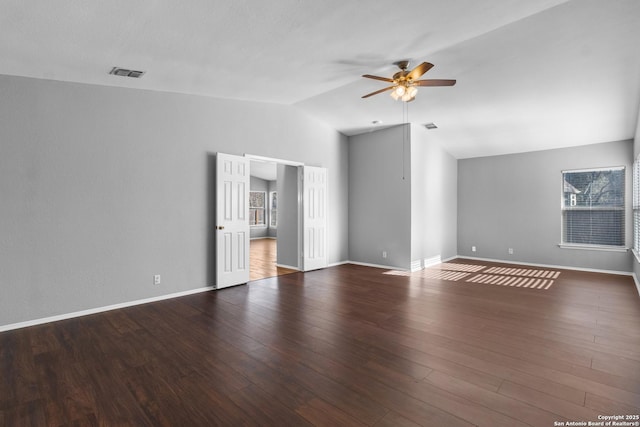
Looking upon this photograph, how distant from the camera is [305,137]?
6.17 meters

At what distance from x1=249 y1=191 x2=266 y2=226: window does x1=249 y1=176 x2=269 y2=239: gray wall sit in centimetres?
13

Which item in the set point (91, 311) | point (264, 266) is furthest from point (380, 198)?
point (91, 311)

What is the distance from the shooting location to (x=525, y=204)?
269 inches

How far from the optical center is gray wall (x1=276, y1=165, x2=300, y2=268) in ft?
21.6

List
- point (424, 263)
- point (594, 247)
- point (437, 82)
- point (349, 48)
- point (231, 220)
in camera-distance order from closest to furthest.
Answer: point (349, 48) < point (437, 82) < point (231, 220) < point (594, 247) < point (424, 263)

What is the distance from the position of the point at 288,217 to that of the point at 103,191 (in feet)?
11.8

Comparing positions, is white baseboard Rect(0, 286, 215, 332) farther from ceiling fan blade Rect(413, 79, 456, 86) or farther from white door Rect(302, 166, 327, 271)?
ceiling fan blade Rect(413, 79, 456, 86)

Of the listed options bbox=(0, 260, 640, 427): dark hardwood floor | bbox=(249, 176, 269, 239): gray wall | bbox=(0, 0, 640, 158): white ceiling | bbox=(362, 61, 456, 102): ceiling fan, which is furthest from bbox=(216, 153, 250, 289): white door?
bbox=(249, 176, 269, 239): gray wall

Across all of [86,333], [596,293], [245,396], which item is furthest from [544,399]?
[86,333]

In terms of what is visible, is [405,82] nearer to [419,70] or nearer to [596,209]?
[419,70]

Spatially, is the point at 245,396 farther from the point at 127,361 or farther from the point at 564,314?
the point at 564,314

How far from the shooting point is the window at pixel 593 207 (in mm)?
5922

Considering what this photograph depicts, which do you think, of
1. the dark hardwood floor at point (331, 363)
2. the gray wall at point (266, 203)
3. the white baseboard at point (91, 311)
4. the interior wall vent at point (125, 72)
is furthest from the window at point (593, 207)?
the gray wall at point (266, 203)

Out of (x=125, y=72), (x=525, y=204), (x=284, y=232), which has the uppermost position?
(x=125, y=72)
